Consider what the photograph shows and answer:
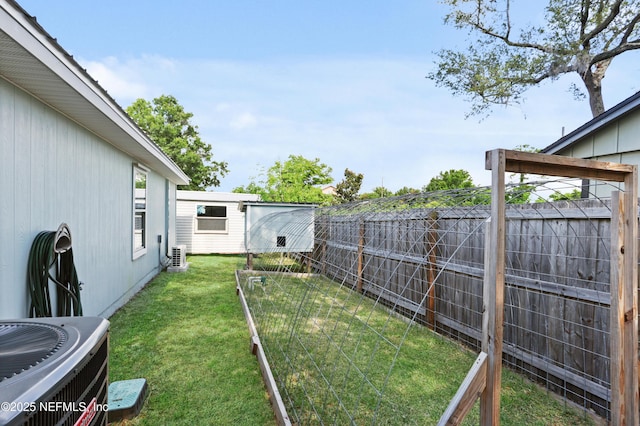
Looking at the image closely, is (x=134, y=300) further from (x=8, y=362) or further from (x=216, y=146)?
(x=216, y=146)

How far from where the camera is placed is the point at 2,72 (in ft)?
7.99

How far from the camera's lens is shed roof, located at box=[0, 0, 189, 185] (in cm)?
198

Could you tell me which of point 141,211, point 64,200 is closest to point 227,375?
point 64,200

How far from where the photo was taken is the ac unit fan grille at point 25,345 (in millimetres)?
966

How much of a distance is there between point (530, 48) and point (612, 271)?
945 cm

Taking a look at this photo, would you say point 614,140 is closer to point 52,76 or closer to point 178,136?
point 52,76

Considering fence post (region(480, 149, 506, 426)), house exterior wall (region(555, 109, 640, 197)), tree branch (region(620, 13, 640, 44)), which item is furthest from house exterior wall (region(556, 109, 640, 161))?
tree branch (region(620, 13, 640, 44))

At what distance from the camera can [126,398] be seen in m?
2.53

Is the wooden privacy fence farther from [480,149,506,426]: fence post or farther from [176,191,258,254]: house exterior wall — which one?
[176,191,258,254]: house exterior wall

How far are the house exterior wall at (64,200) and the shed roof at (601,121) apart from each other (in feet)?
20.2

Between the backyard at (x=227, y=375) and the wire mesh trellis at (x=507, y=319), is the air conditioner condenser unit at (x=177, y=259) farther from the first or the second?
the wire mesh trellis at (x=507, y=319)

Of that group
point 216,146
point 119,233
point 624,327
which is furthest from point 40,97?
point 216,146

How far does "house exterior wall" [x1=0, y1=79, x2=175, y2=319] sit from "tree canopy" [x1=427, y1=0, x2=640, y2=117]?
28.9 feet

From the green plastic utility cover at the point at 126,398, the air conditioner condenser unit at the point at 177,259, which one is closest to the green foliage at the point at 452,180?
the air conditioner condenser unit at the point at 177,259
